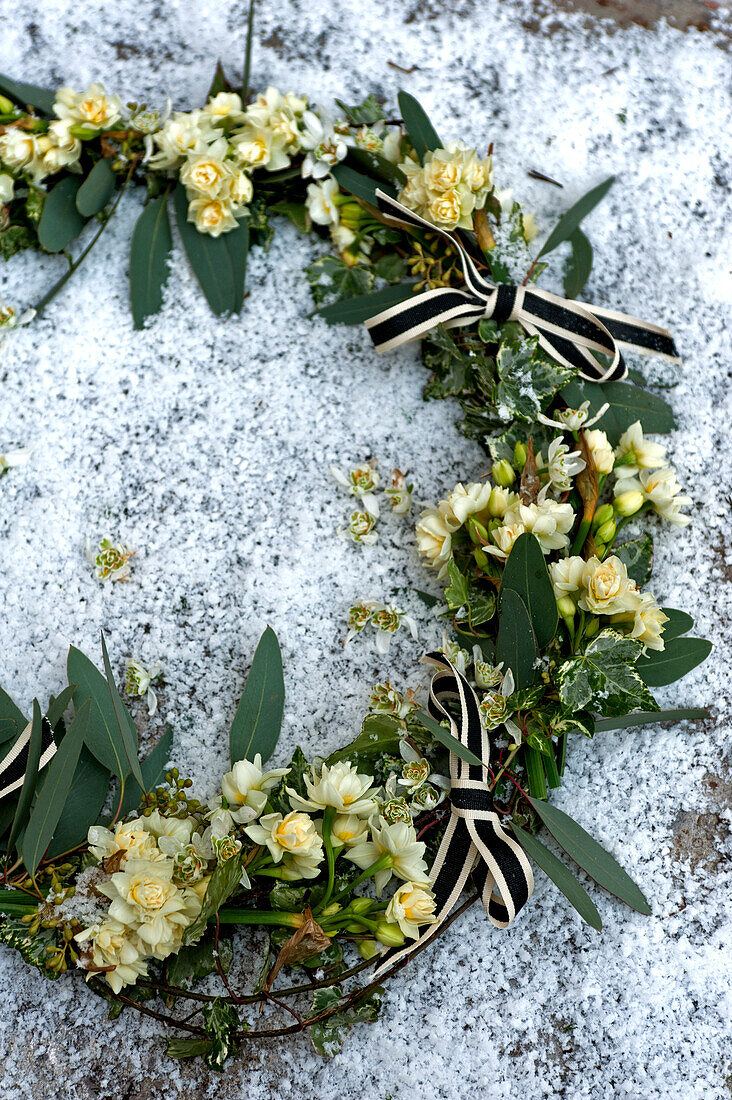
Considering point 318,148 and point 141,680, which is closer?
point 141,680

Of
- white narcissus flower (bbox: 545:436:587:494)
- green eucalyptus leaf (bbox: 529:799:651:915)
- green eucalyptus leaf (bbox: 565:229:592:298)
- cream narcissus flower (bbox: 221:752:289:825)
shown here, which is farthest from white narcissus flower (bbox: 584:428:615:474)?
cream narcissus flower (bbox: 221:752:289:825)

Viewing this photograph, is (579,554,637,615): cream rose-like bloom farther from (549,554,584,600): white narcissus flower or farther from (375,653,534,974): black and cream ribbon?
(375,653,534,974): black and cream ribbon

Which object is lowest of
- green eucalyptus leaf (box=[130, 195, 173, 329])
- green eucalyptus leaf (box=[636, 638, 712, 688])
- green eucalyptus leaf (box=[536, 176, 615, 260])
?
green eucalyptus leaf (box=[636, 638, 712, 688])

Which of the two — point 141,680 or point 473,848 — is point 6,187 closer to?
point 141,680

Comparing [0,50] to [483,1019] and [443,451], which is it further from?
[483,1019]

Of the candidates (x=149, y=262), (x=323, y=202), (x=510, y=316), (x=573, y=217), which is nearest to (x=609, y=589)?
(x=510, y=316)
